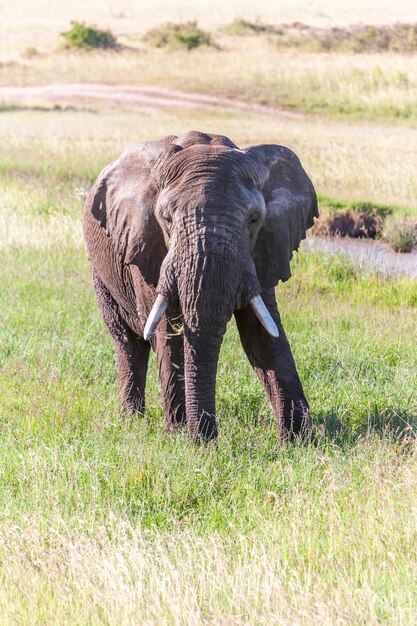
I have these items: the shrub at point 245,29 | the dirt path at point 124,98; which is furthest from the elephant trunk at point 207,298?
the shrub at point 245,29

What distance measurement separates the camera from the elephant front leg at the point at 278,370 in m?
6.76

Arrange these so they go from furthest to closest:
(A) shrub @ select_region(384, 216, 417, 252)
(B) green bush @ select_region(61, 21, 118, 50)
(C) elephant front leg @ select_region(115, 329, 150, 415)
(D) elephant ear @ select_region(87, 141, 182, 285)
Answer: (B) green bush @ select_region(61, 21, 118, 50), (A) shrub @ select_region(384, 216, 417, 252), (C) elephant front leg @ select_region(115, 329, 150, 415), (D) elephant ear @ select_region(87, 141, 182, 285)

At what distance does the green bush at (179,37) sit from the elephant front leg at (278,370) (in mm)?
46286

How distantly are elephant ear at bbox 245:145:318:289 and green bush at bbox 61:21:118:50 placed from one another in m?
47.8

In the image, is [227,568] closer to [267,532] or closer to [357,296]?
[267,532]

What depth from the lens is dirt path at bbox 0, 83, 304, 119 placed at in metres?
35.4

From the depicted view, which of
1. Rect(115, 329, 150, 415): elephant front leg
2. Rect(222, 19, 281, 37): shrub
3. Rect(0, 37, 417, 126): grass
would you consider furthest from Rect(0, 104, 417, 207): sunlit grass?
Rect(222, 19, 281, 37): shrub

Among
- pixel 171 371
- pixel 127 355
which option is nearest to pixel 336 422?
pixel 171 371

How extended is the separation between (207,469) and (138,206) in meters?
1.59

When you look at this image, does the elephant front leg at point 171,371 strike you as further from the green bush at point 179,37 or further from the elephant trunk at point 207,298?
the green bush at point 179,37

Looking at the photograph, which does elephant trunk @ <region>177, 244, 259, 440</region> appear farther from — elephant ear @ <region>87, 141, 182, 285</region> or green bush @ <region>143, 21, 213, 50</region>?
green bush @ <region>143, 21, 213, 50</region>

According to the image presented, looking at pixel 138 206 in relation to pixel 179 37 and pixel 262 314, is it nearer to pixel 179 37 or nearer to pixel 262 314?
pixel 262 314

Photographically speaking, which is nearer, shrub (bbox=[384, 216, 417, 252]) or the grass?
shrub (bbox=[384, 216, 417, 252])

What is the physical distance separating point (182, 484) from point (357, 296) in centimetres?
543
